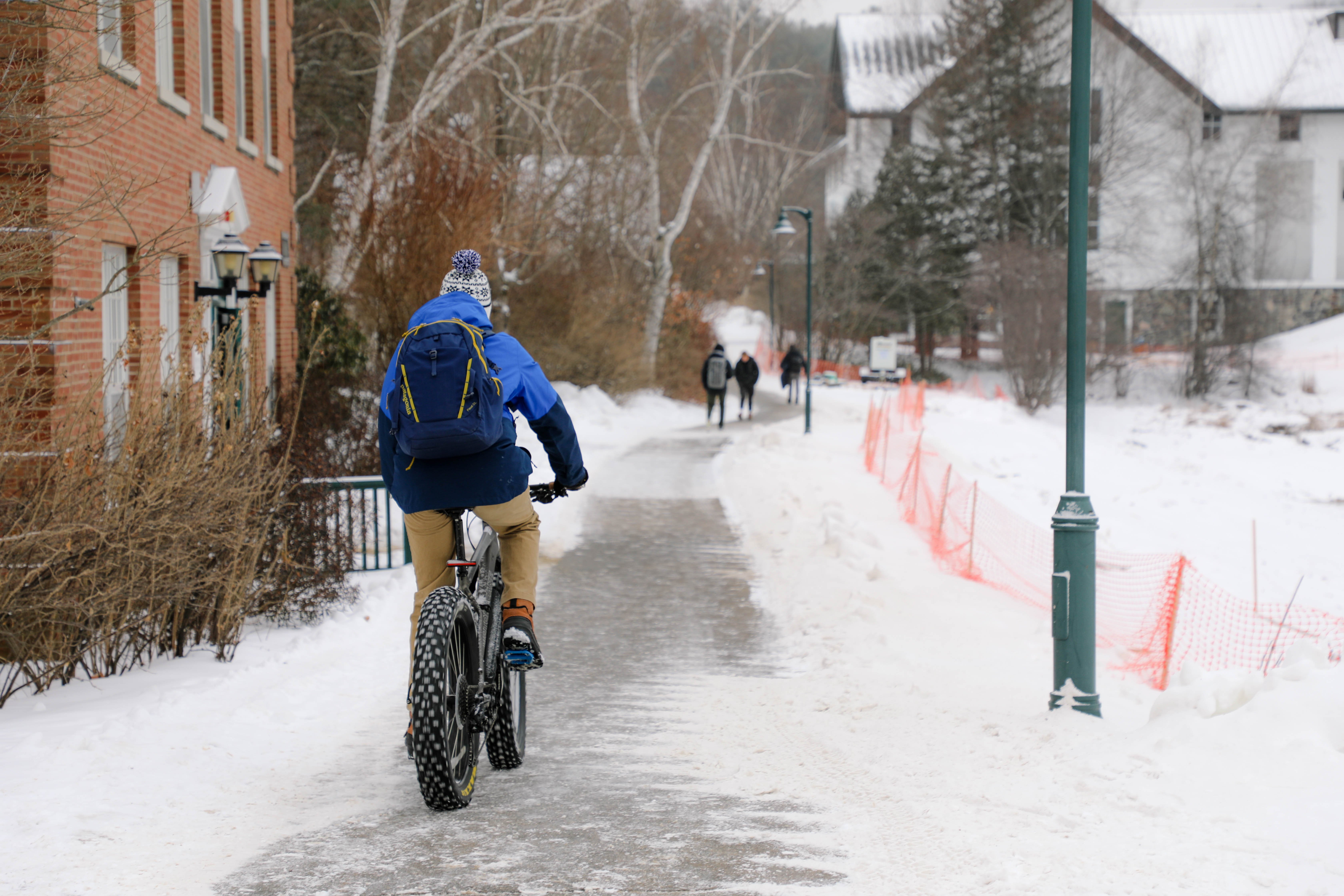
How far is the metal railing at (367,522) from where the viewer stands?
8945mm

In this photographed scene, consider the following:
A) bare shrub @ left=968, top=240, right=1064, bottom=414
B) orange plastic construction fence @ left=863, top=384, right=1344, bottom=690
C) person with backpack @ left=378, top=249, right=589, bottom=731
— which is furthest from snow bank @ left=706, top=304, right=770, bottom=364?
person with backpack @ left=378, top=249, right=589, bottom=731

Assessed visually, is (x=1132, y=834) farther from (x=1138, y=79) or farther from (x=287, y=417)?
(x=1138, y=79)

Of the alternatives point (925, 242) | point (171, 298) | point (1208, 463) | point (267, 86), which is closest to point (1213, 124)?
point (925, 242)

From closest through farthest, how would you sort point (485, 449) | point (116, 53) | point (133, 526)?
point (485, 449), point (133, 526), point (116, 53)

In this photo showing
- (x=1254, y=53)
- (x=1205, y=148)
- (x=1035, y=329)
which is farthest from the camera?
(x=1254, y=53)

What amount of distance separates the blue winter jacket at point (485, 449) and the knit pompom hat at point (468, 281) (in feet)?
0.16

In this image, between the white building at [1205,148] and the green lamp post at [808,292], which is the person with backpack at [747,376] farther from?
the white building at [1205,148]

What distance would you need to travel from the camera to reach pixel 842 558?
10.8 meters

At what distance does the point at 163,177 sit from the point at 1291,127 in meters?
50.3

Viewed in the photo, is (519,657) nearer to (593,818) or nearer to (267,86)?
(593,818)

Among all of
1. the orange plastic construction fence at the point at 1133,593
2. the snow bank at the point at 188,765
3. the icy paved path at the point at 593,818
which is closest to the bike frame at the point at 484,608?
the icy paved path at the point at 593,818

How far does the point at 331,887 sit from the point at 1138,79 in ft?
161

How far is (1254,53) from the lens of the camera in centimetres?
5350

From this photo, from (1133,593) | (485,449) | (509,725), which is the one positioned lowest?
(1133,593)
